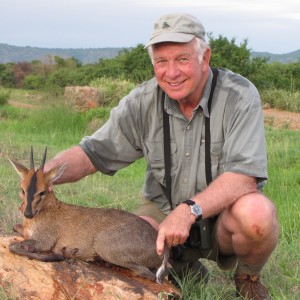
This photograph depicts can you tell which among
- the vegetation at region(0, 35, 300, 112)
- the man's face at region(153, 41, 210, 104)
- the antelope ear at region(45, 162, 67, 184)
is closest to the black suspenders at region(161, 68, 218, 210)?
the man's face at region(153, 41, 210, 104)

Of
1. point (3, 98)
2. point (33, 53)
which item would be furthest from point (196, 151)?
point (33, 53)

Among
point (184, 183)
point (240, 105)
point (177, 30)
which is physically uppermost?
point (177, 30)

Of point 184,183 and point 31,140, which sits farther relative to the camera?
point 31,140

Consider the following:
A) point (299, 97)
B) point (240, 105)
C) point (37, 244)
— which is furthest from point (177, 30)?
point (299, 97)

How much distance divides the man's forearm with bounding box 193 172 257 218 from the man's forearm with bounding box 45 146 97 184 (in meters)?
1.07

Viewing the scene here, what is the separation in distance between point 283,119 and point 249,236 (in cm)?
1325

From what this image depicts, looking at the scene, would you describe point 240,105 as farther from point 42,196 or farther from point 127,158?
point 42,196

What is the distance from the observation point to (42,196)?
4.18 meters

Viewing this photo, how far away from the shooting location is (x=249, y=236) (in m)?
4.22

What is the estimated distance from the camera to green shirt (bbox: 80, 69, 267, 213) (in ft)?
14.4

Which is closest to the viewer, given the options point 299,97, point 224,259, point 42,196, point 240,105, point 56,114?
point 42,196

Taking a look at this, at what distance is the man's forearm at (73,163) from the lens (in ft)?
15.0

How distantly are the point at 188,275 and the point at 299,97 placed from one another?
16.2 meters

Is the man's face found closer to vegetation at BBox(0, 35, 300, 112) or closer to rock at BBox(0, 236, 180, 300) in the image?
rock at BBox(0, 236, 180, 300)
